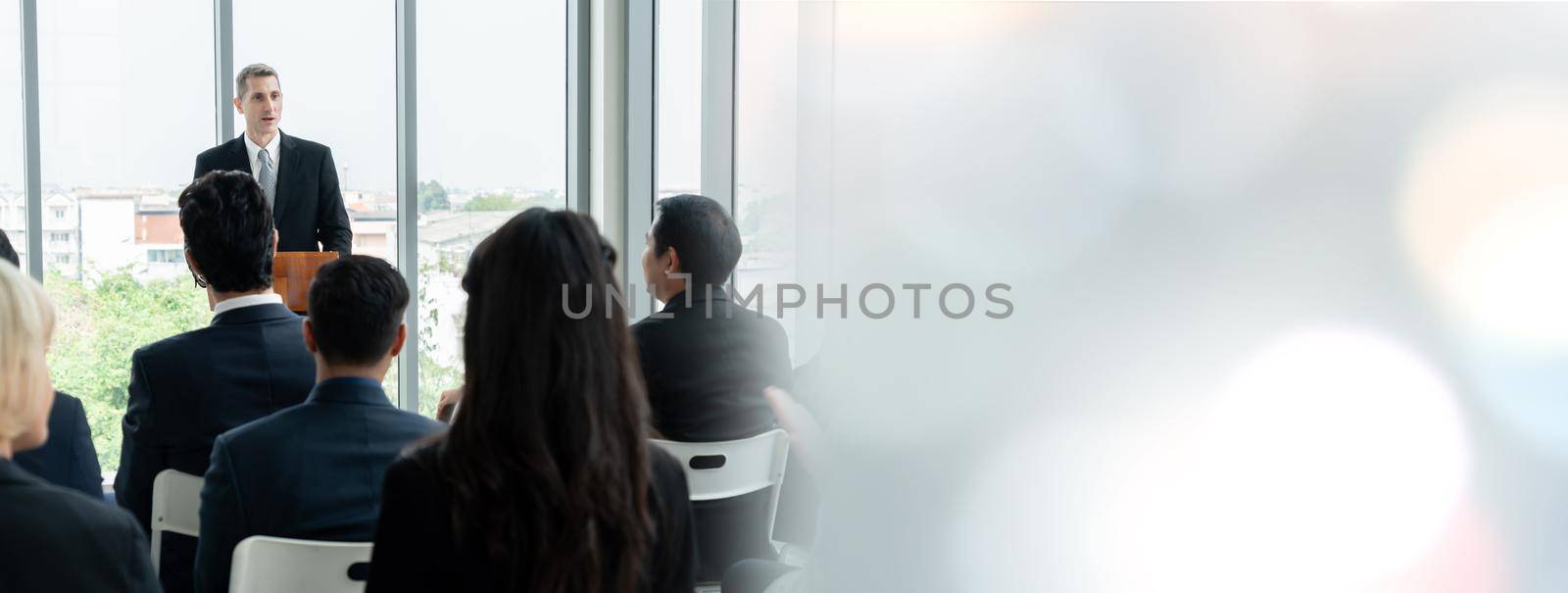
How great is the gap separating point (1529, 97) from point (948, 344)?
367mm

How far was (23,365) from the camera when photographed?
1.24 m

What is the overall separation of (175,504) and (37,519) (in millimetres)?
909

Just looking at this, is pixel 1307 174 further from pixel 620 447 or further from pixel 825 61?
pixel 620 447

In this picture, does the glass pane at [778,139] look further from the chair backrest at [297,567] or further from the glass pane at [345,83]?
the glass pane at [345,83]

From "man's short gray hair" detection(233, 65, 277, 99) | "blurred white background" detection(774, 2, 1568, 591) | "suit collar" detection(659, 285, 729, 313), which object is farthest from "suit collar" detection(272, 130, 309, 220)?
"blurred white background" detection(774, 2, 1568, 591)

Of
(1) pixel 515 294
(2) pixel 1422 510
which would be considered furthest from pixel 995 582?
(1) pixel 515 294

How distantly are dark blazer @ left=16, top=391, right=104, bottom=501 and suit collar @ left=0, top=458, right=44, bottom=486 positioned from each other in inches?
32.2

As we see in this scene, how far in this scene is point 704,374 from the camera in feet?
7.49

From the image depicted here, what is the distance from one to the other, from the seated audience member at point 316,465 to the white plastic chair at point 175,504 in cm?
38

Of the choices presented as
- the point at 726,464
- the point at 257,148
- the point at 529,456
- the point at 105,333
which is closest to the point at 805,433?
the point at 529,456

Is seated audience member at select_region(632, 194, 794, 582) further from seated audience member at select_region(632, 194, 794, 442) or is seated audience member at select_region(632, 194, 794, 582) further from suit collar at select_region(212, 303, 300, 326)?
suit collar at select_region(212, 303, 300, 326)

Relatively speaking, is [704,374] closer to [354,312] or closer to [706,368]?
[706,368]

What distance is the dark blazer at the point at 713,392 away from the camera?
225 centimetres

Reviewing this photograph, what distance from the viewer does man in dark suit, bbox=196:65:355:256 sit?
4051 millimetres
